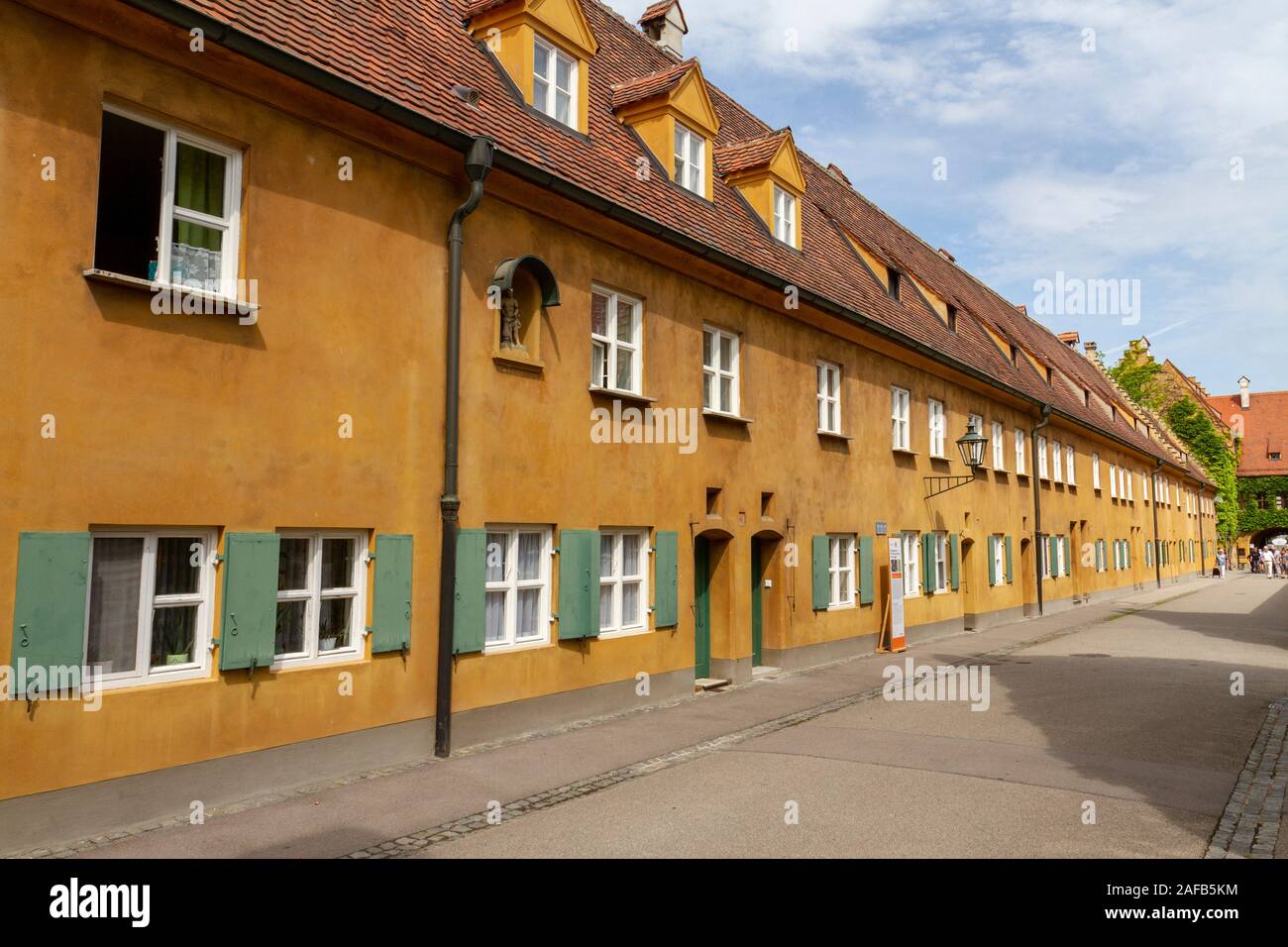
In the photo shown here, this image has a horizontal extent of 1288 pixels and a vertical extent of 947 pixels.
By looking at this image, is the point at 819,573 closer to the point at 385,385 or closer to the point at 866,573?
the point at 866,573

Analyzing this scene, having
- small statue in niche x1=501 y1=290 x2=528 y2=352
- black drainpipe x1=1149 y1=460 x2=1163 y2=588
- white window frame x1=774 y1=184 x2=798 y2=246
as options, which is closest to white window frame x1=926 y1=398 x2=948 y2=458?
white window frame x1=774 y1=184 x2=798 y2=246

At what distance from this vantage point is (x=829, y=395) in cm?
1722

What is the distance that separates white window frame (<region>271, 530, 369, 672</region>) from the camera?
818 centimetres

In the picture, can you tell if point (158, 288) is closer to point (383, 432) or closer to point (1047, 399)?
point (383, 432)

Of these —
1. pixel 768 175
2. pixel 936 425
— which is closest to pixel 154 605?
pixel 768 175

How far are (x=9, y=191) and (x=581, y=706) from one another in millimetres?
7482

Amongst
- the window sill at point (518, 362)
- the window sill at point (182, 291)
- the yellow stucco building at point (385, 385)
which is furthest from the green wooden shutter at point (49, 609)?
the window sill at point (518, 362)

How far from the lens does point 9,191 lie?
6387 mm

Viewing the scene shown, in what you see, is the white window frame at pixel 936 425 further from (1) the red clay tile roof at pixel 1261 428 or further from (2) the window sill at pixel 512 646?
(1) the red clay tile roof at pixel 1261 428

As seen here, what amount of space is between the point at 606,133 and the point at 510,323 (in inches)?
Answer: 169

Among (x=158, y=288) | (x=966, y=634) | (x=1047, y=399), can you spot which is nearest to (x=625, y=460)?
(x=158, y=288)

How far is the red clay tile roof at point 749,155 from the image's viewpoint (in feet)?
52.9

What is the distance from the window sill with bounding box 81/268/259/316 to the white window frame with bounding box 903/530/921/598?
49.8 ft

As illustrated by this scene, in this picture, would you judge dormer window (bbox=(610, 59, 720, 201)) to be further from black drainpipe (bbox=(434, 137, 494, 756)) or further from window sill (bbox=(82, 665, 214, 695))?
window sill (bbox=(82, 665, 214, 695))
